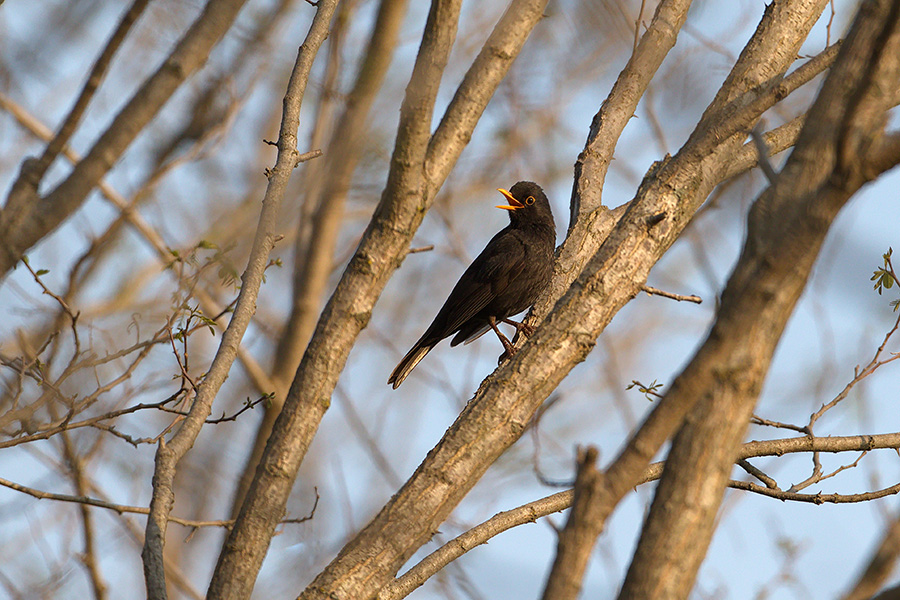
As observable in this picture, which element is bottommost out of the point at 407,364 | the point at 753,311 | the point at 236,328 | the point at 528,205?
the point at 753,311

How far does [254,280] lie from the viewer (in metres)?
3.03

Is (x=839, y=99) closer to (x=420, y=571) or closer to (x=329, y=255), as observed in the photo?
(x=420, y=571)

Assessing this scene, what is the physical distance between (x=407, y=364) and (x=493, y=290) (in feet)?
2.62

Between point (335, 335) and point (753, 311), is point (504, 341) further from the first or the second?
point (753, 311)

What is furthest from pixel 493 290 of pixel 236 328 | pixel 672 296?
pixel 236 328

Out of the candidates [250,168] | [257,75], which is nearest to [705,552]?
[257,75]

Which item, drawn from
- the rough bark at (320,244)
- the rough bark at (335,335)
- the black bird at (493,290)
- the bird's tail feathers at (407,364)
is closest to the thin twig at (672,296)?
the rough bark at (335,335)

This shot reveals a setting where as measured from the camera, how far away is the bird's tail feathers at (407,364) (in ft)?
19.4

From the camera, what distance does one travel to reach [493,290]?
5.86 m

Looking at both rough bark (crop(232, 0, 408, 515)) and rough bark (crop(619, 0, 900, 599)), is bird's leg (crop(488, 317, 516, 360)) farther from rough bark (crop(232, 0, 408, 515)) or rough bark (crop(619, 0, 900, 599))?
rough bark (crop(619, 0, 900, 599))

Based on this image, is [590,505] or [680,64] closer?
[590,505]

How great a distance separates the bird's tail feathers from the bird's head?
1.31 m

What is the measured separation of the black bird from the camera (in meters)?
5.83

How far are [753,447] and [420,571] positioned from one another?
145 centimetres
